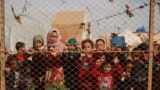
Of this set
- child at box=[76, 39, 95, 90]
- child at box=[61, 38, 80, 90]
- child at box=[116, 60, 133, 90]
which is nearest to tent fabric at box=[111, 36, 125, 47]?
child at box=[116, 60, 133, 90]

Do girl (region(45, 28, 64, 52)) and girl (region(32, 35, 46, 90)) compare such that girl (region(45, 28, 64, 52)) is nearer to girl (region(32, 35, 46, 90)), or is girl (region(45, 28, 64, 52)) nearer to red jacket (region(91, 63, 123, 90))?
girl (region(32, 35, 46, 90))

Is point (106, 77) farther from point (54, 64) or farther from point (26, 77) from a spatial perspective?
point (26, 77)

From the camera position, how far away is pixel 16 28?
9945 mm

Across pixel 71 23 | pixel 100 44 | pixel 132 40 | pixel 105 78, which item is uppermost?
pixel 71 23

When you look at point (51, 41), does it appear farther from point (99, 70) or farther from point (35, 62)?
point (99, 70)

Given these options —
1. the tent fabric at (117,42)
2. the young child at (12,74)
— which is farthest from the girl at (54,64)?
the tent fabric at (117,42)

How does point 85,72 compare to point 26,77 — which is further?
point 85,72

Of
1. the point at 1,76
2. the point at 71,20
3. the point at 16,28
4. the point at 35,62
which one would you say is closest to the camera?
the point at 1,76

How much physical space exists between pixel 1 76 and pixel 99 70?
1.31 meters

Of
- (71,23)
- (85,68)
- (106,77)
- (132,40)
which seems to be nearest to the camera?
(85,68)

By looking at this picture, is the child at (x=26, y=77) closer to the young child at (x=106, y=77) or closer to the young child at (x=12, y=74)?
the young child at (x=12, y=74)

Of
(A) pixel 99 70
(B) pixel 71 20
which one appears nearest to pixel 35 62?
(A) pixel 99 70

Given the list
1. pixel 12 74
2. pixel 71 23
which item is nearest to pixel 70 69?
pixel 12 74

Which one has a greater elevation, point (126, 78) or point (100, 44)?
point (100, 44)
